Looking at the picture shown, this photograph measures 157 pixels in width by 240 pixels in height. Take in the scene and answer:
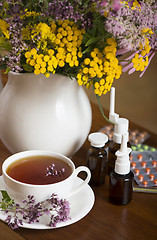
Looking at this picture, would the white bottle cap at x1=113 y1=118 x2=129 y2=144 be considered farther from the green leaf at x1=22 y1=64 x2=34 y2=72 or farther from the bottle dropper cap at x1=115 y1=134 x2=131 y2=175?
the green leaf at x1=22 y1=64 x2=34 y2=72

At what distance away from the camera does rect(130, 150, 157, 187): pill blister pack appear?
89cm

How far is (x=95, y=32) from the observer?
2.55ft

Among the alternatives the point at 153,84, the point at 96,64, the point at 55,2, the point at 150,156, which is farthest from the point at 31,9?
the point at 153,84

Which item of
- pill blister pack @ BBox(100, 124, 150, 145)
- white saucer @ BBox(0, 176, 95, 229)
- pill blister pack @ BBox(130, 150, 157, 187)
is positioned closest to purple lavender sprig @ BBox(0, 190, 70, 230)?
white saucer @ BBox(0, 176, 95, 229)

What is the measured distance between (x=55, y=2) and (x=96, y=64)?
0.14 metres

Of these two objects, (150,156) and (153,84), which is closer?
(150,156)

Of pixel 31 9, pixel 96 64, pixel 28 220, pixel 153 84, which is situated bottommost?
pixel 153 84

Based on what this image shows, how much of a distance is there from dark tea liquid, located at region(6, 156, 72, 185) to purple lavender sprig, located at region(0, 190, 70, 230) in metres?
0.04

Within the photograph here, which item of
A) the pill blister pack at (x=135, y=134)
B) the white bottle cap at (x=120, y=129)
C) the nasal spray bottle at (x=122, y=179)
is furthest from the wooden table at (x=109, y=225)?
the pill blister pack at (x=135, y=134)

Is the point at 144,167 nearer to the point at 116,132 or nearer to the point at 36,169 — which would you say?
the point at 116,132

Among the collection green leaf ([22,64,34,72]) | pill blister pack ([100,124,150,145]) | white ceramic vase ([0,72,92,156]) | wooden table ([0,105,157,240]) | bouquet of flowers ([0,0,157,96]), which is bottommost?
wooden table ([0,105,157,240])

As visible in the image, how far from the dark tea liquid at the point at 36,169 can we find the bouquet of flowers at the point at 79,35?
0.58 feet

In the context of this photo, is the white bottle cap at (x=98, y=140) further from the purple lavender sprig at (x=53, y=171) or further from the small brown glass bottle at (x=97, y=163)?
Result: the purple lavender sprig at (x=53, y=171)

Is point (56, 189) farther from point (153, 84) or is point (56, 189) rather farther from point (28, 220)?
point (153, 84)
